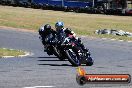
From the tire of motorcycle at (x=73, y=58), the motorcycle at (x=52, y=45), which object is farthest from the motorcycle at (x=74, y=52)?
the motorcycle at (x=52, y=45)

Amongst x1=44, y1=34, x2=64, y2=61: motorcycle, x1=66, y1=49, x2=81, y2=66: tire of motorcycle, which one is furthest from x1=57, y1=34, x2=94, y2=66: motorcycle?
x1=44, y1=34, x2=64, y2=61: motorcycle

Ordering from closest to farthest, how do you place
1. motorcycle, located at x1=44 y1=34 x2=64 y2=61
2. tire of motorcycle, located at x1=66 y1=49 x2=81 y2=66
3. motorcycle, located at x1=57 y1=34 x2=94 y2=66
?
1. tire of motorcycle, located at x1=66 y1=49 x2=81 y2=66
2. motorcycle, located at x1=57 y1=34 x2=94 y2=66
3. motorcycle, located at x1=44 y1=34 x2=64 y2=61

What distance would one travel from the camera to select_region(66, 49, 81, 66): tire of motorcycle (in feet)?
51.2

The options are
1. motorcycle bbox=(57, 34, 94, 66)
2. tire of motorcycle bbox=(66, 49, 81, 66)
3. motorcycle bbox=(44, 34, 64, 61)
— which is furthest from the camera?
motorcycle bbox=(44, 34, 64, 61)

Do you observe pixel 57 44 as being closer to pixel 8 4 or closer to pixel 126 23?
pixel 126 23

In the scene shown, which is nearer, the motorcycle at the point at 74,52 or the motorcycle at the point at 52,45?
the motorcycle at the point at 74,52

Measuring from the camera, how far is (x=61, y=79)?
11.4 m

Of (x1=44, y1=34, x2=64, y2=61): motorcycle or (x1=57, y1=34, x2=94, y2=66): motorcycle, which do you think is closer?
Answer: (x1=57, y1=34, x2=94, y2=66): motorcycle

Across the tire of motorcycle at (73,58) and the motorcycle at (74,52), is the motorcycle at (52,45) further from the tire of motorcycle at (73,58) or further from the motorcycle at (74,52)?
the tire of motorcycle at (73,58)

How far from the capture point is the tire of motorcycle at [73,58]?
1560 centimetres

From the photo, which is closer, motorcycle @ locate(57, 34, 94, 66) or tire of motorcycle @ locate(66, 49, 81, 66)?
tire of motorcycle @ locate(66, 49, 81, 66)

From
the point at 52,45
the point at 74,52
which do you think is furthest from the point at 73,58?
the point at 52,45

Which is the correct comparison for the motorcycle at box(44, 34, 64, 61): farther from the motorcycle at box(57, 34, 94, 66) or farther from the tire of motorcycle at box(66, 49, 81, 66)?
the tire of motorcycle at box(66, 49, 81, 66)

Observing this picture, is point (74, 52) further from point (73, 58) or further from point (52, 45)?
point (52, 45)
